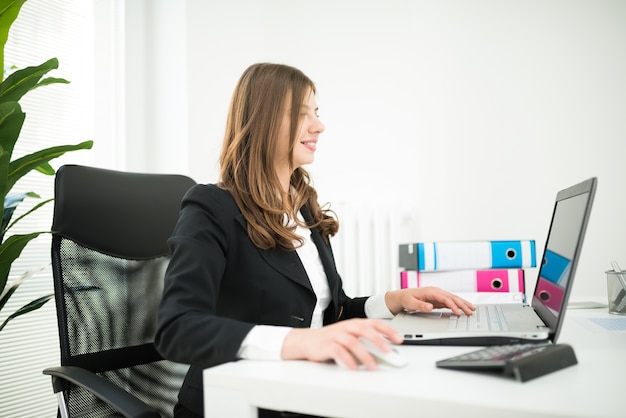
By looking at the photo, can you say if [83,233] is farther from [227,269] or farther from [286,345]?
[286,345]

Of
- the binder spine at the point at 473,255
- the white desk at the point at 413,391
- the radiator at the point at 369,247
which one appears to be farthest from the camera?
the radiator at the point at 369,247

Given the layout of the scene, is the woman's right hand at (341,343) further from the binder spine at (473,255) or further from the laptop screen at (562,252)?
the binder spine at (473,255)

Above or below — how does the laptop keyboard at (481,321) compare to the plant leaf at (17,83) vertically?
below

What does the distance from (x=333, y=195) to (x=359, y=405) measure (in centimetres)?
228

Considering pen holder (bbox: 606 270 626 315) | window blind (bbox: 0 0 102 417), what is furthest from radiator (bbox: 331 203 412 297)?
pen holder (bbox: 606 270 626 315)

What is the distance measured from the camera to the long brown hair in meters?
1.12

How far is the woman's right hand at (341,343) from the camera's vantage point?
0.66 m

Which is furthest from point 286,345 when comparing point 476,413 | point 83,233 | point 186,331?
point 83,233

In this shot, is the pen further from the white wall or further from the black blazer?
the white wall

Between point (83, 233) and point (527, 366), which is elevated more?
point (83, 233)

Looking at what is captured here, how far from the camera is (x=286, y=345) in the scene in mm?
718

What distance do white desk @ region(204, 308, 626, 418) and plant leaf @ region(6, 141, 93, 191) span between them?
915mm

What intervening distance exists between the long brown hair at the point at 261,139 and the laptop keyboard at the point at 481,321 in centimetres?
35

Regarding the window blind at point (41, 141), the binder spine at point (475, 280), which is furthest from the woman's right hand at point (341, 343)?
the window blind at point (41, 141)
